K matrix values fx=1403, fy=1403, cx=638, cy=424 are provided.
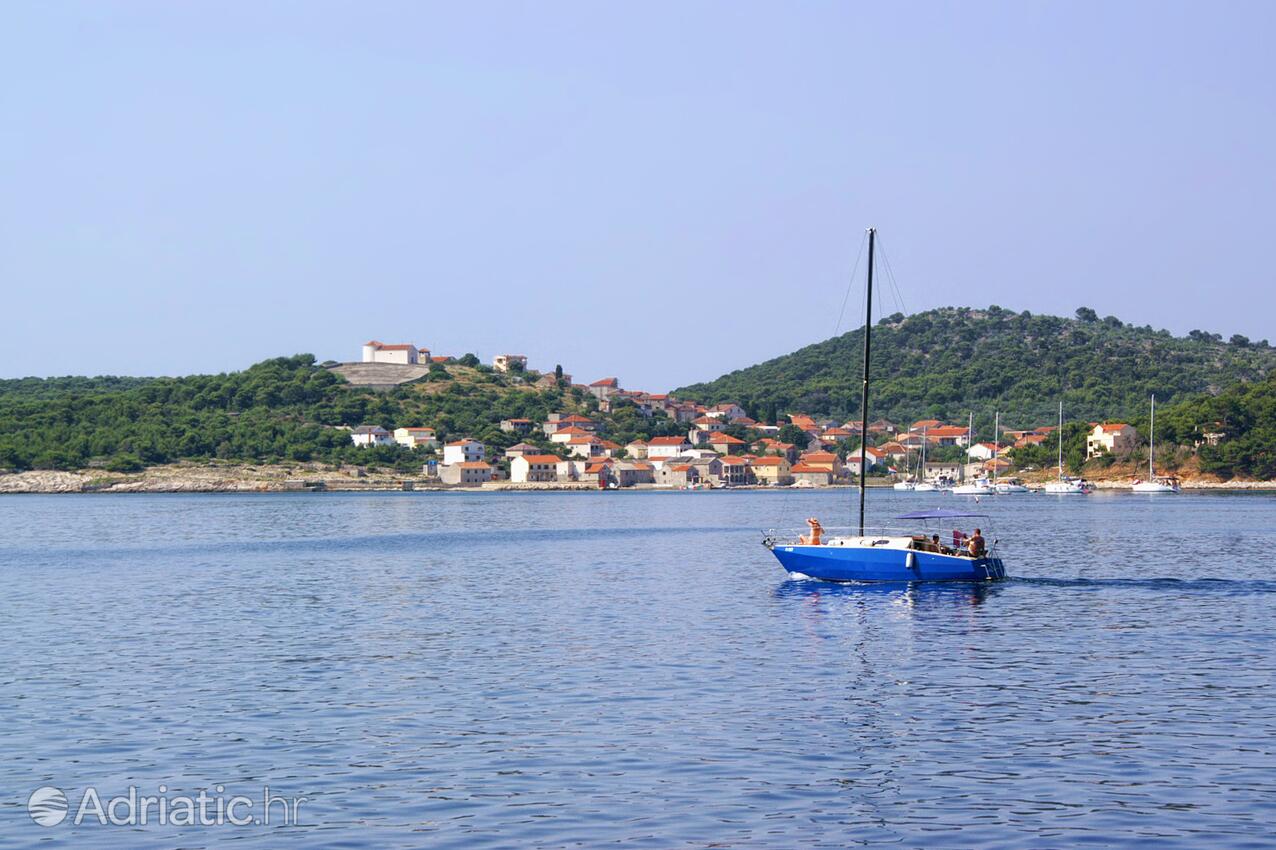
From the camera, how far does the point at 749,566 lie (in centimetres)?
5809

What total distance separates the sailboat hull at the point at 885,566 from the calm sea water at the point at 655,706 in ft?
2.40

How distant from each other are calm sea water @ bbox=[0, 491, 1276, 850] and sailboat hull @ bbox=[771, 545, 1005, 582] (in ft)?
2.40

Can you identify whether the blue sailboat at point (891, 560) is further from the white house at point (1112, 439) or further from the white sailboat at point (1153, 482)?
the white house at point (1112, 439)

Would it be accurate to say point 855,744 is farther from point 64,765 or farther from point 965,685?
point 64,765

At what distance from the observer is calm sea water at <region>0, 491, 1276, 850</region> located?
17609 millimetres

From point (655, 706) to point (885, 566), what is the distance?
77.8 feet

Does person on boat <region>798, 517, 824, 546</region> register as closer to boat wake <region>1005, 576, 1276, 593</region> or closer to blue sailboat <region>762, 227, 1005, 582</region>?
blue sailboat <region>762, 227, 1005, 582</region>

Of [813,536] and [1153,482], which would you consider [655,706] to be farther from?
[1153,482]

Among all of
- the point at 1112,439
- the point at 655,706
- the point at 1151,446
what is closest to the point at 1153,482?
the point at 1151,446

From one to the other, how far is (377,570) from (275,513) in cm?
6548

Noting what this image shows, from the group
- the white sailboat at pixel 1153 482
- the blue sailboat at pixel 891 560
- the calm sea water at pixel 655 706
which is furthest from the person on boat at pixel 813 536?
the white sailboat at pixel 1153 482

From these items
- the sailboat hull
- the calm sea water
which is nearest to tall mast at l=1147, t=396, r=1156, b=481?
the calm sea water

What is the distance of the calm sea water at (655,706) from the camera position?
17.6 m

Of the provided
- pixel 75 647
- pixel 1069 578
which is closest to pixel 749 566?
pixel 1069 578
